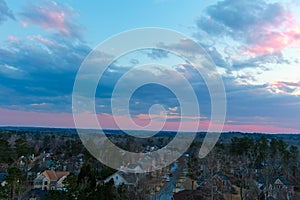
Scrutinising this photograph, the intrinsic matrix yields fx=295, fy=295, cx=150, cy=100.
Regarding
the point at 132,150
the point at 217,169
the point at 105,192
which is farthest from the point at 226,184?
the point at 132,150

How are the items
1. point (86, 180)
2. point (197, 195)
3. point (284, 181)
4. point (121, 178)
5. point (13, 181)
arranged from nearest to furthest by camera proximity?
point (13, 181) → point (86, 180) → point (197, 195) → point (284, 181) → point (121, 178)

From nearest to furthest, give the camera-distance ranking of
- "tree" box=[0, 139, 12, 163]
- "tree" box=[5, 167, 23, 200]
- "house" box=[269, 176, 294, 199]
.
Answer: "tree" box=[5, 167, 23, 200] → "house" box=[269, 176, 294, 199] → "tree" box=[0, 139, 12, 163]

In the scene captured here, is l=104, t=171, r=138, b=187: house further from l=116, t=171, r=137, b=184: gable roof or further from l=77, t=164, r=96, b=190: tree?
l=77, t=164, r=96, b=190: tree

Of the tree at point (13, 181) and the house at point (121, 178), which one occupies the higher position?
the tree at point (13, 181)

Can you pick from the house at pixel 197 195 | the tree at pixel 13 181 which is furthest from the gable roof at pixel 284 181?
the tree at pixel 13 181

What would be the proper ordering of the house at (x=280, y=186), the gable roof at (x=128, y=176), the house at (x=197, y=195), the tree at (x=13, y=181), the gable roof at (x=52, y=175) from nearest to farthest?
the tree at (x=13, y=181), the house at (x=197, y=195), the house at (x=280, y=186), the gable roof at (x=128, y=176), the gable roof at (x=52, y=175)

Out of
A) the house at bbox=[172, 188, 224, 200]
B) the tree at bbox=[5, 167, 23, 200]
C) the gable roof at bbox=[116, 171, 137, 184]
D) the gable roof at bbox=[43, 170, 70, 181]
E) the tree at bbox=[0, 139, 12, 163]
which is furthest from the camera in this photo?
the tree at bbox=[0, 139, 12, 163]

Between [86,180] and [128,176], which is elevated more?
[86,180]

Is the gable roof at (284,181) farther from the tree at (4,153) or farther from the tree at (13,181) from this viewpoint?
the tree at (4,153)

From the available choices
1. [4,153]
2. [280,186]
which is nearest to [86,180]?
[280,186]

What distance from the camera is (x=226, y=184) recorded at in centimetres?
1997

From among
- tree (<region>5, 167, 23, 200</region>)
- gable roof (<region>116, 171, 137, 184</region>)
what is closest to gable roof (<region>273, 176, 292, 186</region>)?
gable roof (<region>116, 171, 137, 184</region>)

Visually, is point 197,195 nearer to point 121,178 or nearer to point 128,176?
point 121,178

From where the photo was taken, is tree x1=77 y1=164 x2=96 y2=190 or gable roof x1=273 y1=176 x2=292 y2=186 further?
gable roof x1=273 y1=176 x2=292 y2=186
